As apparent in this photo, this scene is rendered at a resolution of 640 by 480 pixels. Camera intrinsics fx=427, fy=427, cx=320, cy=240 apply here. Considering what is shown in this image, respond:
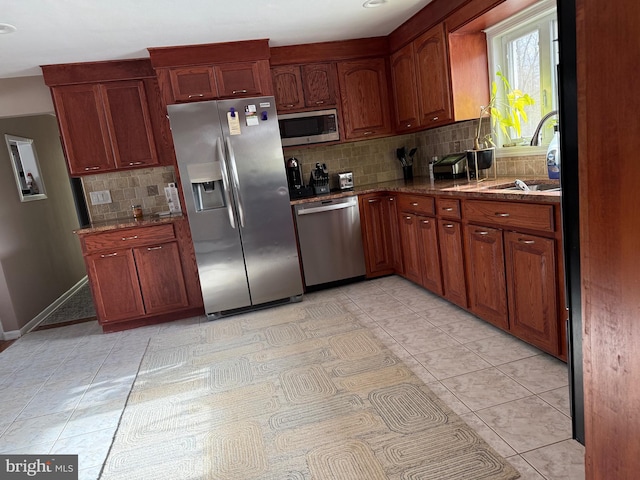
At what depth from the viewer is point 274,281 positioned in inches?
148

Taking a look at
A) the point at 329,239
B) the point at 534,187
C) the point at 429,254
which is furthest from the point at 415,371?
the point at 329,239

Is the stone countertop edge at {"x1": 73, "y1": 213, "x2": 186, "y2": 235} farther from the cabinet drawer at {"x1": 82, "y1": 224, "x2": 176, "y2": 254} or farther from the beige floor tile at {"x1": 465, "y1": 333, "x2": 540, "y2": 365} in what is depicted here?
the beige floor tile at {"x1": 465, "y1": 333, "x2": 540, "y2": 365}

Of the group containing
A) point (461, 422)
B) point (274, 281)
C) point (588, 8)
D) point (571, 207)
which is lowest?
point (461, 422)

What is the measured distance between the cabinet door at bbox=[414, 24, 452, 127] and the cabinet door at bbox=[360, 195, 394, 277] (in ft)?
2.71

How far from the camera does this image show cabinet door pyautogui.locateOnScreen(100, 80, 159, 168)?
3707 millimetres

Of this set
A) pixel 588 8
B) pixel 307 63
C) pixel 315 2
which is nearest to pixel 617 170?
pixel 588 8

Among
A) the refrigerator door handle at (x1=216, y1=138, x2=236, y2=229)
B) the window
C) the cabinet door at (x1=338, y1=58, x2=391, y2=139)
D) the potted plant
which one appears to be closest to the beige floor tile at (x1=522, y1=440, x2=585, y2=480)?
the window

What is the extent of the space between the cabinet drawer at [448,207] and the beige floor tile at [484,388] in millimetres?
1066

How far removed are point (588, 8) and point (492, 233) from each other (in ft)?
6.27

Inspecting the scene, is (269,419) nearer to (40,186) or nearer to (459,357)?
(459,357)

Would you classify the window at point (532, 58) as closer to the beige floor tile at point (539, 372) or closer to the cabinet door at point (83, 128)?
the beige floor tile at point (539, 372)

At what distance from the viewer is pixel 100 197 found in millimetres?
4086

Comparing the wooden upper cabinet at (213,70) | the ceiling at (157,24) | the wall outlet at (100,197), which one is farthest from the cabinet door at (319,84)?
the wall outlet at (100,197)

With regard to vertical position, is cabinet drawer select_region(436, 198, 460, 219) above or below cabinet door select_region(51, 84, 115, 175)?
below
